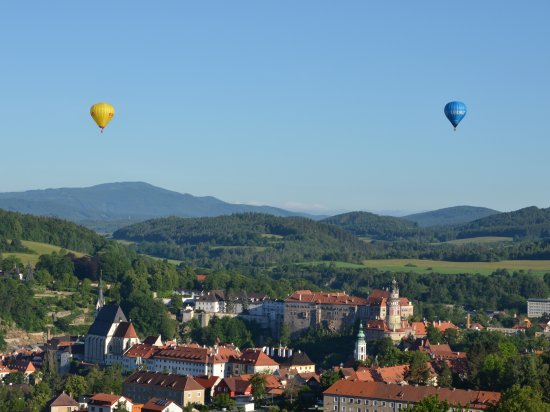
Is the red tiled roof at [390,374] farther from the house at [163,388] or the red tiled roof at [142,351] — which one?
the red tiled roof at [142,351]

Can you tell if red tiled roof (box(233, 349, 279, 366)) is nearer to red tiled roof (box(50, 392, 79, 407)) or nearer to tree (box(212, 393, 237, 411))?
tree (box(212, 393, 237, 411))

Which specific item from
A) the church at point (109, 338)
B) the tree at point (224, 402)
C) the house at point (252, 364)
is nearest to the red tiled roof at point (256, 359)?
the house at point (252, 364)

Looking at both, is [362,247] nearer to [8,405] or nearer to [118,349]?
[118,349]

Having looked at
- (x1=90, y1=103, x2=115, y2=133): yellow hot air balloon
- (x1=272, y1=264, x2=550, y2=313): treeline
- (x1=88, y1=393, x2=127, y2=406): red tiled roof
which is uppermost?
(x1=90, y1=103, x2=115, y2=133): yellow hot air balloon

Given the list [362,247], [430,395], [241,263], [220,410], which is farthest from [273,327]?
[362,247]

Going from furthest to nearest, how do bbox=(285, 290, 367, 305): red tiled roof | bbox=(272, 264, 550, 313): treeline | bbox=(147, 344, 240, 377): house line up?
bbox=(272, 264, 550, 313): treeline → bbox=(285, 290, 367, 305): red tiled roof → bbox=(147, 344, 240, 377): house

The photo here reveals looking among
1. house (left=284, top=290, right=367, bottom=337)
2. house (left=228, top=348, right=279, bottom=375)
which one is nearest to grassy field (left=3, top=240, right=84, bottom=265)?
house (left=284, top=290, right=367, bottom=337)
